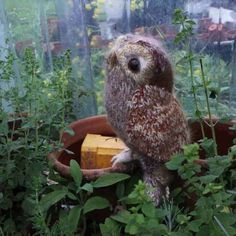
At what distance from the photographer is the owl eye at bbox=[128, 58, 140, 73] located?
1033 mm

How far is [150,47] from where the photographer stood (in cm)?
104

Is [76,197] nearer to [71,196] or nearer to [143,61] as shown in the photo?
[71,196]

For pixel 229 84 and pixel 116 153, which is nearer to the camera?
pixel 116 153

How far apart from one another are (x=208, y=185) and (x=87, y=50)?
2.78 feet

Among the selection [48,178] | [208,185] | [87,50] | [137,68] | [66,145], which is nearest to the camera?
[208,185]

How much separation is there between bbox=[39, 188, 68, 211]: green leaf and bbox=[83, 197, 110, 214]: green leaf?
0.18 feet

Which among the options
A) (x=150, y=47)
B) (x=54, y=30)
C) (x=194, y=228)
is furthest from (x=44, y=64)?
(x=194, y=228)

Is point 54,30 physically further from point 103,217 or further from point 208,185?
point 208,185

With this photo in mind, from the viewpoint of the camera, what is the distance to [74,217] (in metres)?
1.07

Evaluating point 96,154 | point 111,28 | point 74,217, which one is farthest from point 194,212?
point 111,28

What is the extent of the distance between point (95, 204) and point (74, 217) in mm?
51

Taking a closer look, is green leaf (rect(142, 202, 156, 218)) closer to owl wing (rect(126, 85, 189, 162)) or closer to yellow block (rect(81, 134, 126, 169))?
owl wing (rect(126, 85, 189, 162))

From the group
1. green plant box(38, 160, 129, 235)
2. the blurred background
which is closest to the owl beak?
green plant box(38, 160, 129, 235)

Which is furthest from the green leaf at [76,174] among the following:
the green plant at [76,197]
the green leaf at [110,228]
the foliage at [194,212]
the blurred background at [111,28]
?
the blurred background at [111,28]
